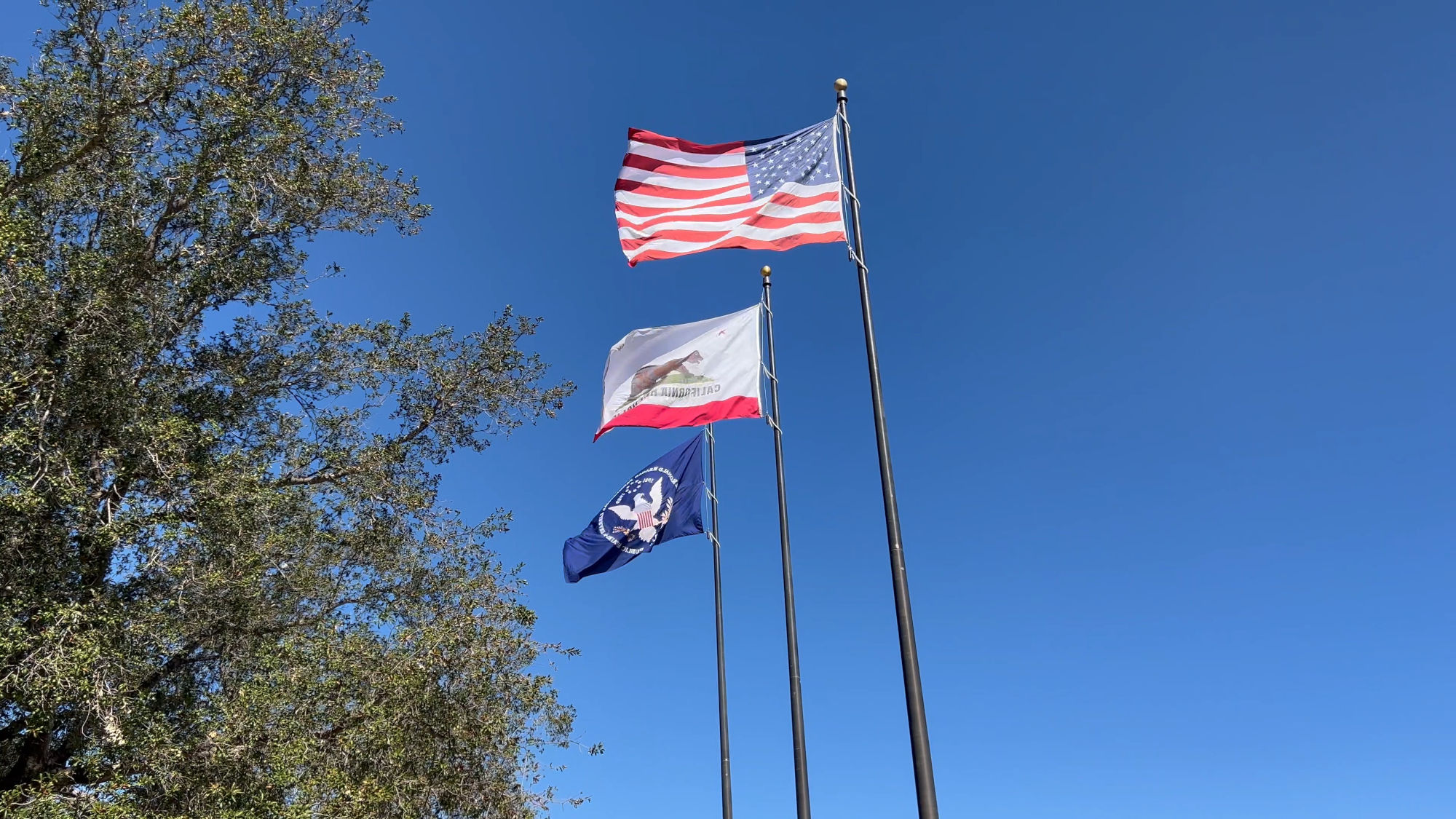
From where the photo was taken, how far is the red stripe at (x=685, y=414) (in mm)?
13195

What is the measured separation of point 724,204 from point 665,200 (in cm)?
99

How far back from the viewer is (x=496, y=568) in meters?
18.7

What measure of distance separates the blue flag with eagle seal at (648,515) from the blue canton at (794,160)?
614 cm

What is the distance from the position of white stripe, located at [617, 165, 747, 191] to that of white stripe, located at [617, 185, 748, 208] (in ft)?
0.62

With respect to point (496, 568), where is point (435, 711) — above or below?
below

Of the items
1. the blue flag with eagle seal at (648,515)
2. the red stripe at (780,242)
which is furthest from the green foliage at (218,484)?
the red stripe at (780,242)

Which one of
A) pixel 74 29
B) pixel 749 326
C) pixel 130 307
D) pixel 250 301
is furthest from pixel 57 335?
pixel 749 326

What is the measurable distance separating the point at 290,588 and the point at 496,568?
378cm

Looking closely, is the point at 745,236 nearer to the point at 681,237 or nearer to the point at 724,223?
the point at 724,223

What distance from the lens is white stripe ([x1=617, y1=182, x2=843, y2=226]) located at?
11312mm

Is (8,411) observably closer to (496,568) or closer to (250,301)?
(250,301)

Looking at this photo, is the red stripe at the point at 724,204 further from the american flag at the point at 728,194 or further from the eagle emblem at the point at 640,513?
the eagle emblem at the point at 640,513

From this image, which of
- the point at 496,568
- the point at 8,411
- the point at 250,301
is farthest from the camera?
the point at 496,568

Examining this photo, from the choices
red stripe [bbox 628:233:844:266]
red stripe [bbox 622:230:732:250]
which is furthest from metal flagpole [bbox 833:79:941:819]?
red stripe [bbox 622:230:732:250]
